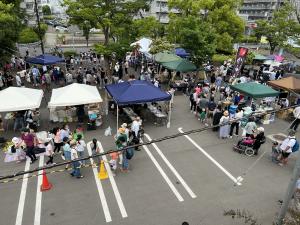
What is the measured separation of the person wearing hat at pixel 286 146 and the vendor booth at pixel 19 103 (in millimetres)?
11249

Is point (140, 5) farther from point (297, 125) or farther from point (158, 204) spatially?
point (158, 204)

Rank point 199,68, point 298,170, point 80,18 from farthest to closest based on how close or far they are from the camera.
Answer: point 199,68
point 80,18
point 298,170

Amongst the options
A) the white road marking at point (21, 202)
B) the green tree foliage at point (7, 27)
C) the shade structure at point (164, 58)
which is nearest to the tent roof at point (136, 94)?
the white road marking at point (21, 202)

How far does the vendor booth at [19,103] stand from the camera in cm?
1349

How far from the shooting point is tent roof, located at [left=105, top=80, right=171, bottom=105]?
14.1 meters

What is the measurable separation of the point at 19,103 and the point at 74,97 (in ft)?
8.46

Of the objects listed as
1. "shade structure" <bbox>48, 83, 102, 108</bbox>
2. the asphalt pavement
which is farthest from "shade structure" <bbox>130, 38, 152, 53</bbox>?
the asphalt pavement

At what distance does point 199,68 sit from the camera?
22781 millimetres

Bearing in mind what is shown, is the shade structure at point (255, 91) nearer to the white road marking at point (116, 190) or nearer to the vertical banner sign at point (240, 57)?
the vertical banner sign at point (240, 57)

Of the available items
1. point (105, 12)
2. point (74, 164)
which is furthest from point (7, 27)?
point (74, 164)

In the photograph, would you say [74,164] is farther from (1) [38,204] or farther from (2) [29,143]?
(2) [29,143]

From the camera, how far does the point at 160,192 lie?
32.4 ft

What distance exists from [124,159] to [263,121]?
933 cm

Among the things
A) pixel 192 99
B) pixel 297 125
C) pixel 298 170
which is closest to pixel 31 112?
pixel 192 99
